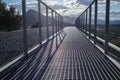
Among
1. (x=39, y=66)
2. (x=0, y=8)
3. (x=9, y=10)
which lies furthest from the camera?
(x=9, y=10)

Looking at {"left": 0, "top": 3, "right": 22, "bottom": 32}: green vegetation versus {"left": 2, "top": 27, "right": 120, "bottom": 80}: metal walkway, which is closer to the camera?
{"left": 2, "top": 27, "right": 120, "bottom": 80}: metal walkway

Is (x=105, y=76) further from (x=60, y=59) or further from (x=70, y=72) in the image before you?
(x=60, y=59)

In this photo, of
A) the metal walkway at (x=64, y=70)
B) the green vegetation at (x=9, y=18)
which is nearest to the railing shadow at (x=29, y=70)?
the metal walkway at (x=64, y=70)

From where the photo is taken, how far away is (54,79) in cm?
505

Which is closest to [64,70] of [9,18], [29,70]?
[29,70]

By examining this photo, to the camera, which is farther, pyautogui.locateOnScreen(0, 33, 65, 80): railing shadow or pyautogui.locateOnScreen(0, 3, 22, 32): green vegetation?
pyautogui.locateOnScreen(0, 3, 22, 32): green vegetation

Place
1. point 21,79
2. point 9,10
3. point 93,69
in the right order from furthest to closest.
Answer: point 9,10, point 93,69, point 21,79

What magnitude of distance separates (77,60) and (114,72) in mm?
1829

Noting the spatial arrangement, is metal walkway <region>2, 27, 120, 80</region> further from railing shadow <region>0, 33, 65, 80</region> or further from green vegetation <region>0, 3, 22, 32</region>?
green vegetation <region>0, 3, 22, 32</region>

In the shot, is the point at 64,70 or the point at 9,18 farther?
the point at 9,18

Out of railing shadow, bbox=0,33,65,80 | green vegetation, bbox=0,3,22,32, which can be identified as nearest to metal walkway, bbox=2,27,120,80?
railing shadow, bbox=0,33,65,80

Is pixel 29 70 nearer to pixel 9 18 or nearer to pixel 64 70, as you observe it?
pixel 64 70

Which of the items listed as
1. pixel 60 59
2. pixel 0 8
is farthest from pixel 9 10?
pixel 60 59

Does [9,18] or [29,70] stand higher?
[9,18]
